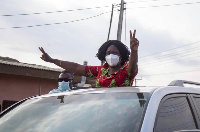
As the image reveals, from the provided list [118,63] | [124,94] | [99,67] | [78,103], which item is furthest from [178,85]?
[99,67]

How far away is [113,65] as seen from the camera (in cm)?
458

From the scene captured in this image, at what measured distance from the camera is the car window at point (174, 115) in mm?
2829

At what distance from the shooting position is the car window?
283 centimetres

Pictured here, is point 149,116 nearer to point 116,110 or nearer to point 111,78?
point 116,110

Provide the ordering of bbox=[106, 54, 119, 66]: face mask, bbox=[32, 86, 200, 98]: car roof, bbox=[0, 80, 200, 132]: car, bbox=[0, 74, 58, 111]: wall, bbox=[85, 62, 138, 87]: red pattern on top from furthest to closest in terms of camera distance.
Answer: bbox=[0, 74, 58, 111]: wall
bbox=[106, 54, 119, 66]: face mask
bbox=[85, 62, 138, 87]: red pattern on top
bbox=[32, 86, 200, 98]: car roof
bbox=[0, 80, 200, 132]: car

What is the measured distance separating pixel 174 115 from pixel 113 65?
1.64 meters

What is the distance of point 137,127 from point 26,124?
3.36 feet

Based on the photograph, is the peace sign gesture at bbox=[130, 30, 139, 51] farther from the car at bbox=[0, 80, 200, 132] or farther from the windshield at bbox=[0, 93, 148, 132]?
the windshield at bbox=[0, 93, 148, 132]

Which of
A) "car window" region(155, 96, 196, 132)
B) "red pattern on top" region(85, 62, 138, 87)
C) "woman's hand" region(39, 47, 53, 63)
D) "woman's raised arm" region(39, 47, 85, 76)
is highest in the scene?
"woman's hand" region(39, 47, 53, 63)

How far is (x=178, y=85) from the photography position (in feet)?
11.3

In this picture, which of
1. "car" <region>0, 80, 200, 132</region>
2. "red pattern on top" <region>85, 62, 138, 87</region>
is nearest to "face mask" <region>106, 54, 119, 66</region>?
"red pattern on top" <region>85, 62, 138, 87</region>

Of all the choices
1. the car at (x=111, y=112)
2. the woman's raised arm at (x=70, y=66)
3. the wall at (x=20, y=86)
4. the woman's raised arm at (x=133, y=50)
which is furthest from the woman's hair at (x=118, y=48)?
the wall at (x=20, y=86)

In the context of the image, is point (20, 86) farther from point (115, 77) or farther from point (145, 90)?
point (145, 90)

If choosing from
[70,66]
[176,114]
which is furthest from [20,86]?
[176,114]
